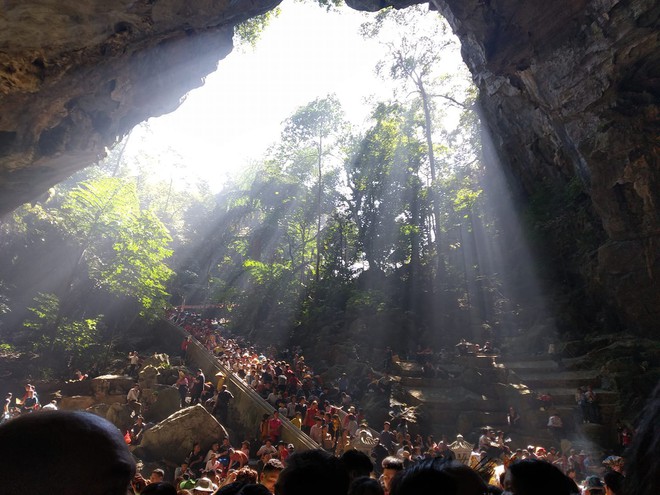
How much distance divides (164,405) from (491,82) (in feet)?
70.5

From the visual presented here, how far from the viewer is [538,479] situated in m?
1.75

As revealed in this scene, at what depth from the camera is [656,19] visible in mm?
13289

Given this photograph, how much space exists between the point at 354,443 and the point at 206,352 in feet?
36.3

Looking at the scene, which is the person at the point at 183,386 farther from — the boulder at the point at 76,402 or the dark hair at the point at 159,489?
the dark hair at the point at 159,489

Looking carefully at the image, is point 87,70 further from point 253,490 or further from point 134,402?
point 253,490

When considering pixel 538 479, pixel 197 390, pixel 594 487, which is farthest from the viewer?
pixel 197 390

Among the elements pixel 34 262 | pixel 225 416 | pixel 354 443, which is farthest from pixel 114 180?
pixel 354 443

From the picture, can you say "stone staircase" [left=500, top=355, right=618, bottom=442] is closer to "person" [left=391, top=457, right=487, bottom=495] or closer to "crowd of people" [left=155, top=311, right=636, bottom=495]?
"crowd of people" [left=155, top=311, right=636, bottom=495]

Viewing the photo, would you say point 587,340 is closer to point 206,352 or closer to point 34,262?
point 206,352

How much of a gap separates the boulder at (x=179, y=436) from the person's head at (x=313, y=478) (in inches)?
394

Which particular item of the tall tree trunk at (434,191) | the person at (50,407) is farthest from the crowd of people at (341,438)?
the tall tree trunk at (434,191)

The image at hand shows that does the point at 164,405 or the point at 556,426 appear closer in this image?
the point at 556,426

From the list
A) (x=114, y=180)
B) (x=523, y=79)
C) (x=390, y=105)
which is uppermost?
(x=390, y=105)

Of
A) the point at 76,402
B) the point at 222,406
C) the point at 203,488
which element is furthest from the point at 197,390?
the point at 203,488
